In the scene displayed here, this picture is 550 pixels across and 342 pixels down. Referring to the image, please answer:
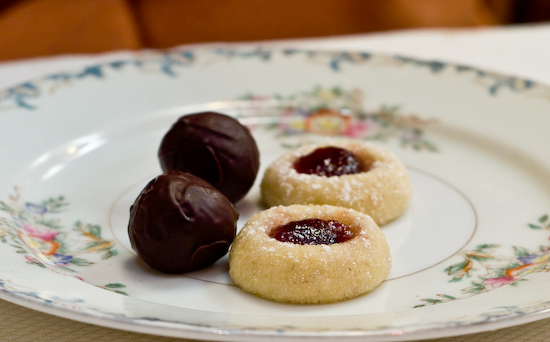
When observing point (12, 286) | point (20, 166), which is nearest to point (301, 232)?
point (12, 286)

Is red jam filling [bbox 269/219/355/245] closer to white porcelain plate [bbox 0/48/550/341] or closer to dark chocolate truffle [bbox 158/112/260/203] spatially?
white porcelain plate [bbox 0/48/550/341]

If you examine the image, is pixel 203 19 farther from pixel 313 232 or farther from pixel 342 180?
pixel 313 232

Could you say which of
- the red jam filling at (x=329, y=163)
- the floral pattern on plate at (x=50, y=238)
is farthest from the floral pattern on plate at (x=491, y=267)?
the floral pattern on plate at (x=50, y=238)

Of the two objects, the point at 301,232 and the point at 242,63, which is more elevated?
the point at 242,63

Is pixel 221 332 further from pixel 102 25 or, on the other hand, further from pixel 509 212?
pixel 102 25

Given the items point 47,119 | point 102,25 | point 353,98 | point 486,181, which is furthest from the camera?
point 102,25

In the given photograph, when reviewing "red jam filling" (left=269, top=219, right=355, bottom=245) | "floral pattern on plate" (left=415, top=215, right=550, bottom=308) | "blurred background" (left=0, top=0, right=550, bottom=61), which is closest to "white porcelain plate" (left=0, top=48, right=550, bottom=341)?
"floral pattern on plate" (left=415, top=215, right=550, bottom=308)

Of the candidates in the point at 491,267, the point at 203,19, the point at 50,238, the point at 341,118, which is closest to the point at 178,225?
the point at 50,238

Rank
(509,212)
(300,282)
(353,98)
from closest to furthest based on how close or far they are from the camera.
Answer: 1. (300,282)
2. (509,212)
3. (353,98)
